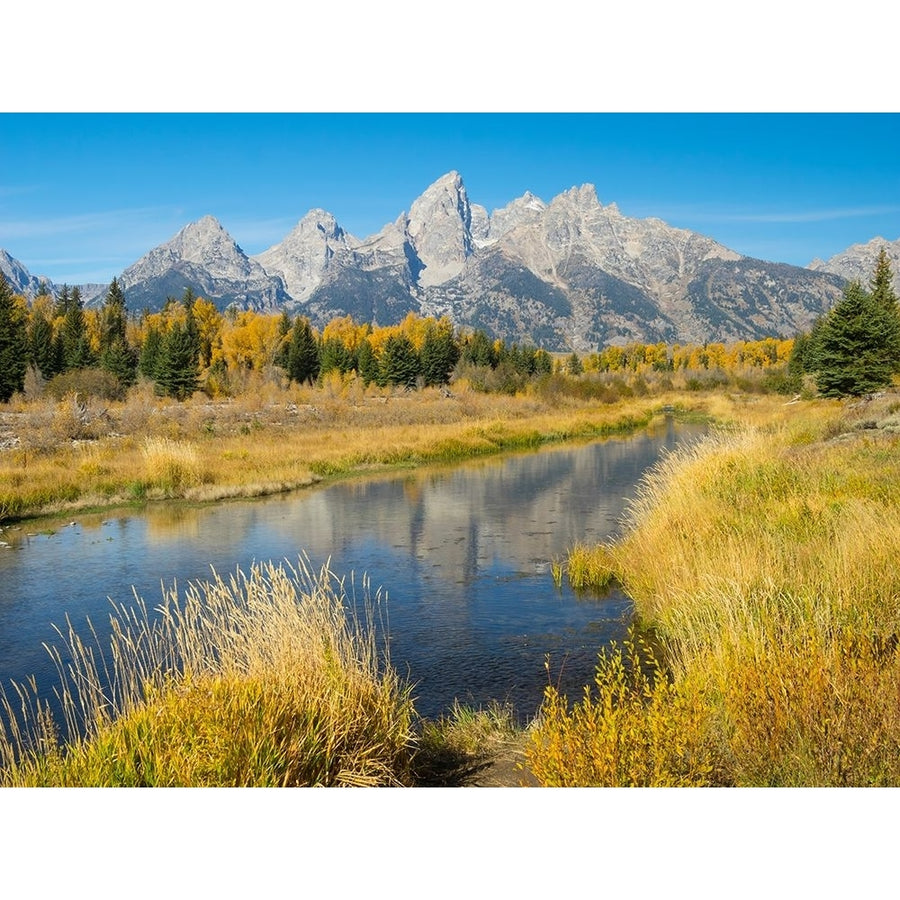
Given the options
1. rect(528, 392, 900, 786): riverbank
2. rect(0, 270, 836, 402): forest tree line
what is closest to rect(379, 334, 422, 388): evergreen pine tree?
rect(0, 270, 836, 402): forest tree line

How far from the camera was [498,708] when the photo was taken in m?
8.62

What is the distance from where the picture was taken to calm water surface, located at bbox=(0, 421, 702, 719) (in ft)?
34.1

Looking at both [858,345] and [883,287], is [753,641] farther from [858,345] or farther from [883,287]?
[883,287]

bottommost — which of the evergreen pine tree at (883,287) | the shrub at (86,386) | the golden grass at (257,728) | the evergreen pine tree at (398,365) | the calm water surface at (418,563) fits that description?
the calm water surface at (418,563)

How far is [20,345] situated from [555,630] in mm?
58854

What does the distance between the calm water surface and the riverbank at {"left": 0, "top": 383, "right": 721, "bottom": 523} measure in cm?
190

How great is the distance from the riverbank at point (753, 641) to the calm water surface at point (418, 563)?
1182 mm

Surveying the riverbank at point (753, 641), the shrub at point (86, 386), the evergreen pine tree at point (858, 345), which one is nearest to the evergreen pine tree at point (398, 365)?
the shrub at point (86, 386)

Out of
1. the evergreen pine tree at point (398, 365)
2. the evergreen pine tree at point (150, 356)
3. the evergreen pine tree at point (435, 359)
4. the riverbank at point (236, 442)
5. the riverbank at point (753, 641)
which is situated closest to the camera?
the riverbank at point (753, 641)

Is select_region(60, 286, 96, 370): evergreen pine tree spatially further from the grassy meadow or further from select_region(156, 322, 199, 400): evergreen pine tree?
the grassy meadow

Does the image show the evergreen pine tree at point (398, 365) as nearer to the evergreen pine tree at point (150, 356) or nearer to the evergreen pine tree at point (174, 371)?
the evergreen pine tree at point (150, 356)

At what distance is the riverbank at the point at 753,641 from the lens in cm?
493

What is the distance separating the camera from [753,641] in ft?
20.6
